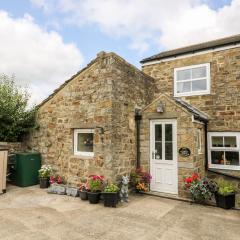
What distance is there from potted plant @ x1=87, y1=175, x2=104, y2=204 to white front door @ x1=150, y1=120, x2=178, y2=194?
6.89 feet

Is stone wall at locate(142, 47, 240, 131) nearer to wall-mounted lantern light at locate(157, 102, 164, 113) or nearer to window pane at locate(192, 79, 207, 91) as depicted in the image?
window pane at locate(192, 79, 207, 91)

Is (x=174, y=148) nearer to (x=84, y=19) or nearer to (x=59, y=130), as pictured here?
(x=59, y=130)

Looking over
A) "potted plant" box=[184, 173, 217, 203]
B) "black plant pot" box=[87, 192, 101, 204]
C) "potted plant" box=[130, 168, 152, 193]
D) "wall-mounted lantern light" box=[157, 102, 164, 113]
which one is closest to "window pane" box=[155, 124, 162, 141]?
"wall-mounted lantern light" box=[157, 102, 164, 113]

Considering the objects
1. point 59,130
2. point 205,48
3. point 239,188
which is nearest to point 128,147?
point 59,130

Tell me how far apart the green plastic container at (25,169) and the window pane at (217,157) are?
7000 mm

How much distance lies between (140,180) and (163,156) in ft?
3.78

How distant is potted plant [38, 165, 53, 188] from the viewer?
8.34 meters

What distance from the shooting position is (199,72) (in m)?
9.40

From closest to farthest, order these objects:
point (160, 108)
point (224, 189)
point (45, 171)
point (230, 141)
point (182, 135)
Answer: point (224, 189) → point (182, 135) → point (160, 108) → point (45, 171) → point (230, 141)

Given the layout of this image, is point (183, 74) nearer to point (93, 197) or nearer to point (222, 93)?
point (222, 93)

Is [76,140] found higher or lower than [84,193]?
higher

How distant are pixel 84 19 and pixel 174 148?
516 cm

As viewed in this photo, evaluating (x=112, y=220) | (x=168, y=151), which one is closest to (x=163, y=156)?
(x=168, y=151)

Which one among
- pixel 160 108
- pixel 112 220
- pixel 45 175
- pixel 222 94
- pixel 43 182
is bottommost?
pixel 112 220
